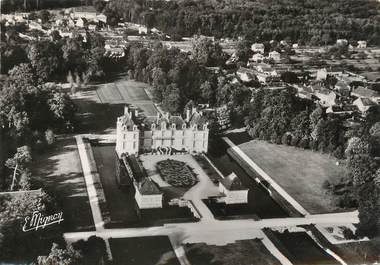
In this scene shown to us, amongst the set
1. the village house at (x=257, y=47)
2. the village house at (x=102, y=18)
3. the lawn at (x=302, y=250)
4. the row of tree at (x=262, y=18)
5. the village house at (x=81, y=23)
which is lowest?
the lawn at (x=302, y=250)

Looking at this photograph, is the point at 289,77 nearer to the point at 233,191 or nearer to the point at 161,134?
the point at 161,134

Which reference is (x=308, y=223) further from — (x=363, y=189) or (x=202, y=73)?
(x=202, y=73)

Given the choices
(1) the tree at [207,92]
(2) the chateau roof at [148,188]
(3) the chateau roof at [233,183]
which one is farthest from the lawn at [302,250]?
(1) the tree at [207,92]

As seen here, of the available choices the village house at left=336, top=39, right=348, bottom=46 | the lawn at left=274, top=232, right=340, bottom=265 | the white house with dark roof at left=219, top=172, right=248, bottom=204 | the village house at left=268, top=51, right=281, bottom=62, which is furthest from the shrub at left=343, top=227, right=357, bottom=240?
the village house at left=268, top=51, right=281, bottom=62

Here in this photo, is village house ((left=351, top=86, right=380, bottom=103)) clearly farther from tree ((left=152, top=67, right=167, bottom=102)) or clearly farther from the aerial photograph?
tree ((left=152, top=67, right=167, bottom=102))

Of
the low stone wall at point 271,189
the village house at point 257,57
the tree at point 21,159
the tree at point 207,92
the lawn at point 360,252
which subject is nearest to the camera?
the lawn at point 360,252

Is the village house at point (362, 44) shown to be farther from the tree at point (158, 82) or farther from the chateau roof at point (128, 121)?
the chateau roof at point (128, 121)
